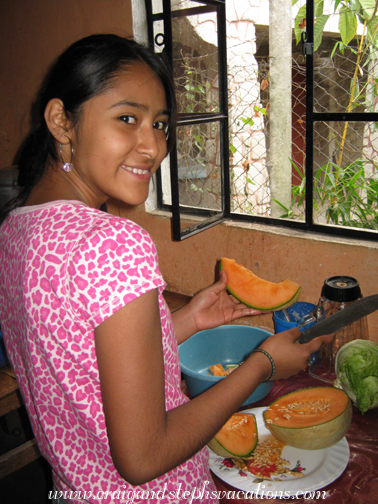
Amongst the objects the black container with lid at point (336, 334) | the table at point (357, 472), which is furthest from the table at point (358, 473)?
the black container with lid at point (336, 334)

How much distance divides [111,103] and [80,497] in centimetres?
65

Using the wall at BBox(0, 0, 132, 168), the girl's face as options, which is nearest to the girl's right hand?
→ the girl's face

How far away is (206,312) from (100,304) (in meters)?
0.67

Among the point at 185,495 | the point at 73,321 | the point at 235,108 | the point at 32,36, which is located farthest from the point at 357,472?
the point at 32,36

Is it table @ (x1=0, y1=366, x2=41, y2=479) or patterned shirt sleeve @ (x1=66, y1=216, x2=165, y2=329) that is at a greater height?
patterned shirt sleeve @ (x1=66, y1=216, x2=165, y2=329)

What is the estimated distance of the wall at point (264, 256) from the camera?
1.45m

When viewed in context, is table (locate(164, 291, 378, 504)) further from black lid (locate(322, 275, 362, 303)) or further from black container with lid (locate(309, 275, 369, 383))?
black lid (locate(322, 275, 362, 303))

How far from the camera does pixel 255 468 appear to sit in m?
0.96

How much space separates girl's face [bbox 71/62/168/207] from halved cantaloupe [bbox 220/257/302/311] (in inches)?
25.1

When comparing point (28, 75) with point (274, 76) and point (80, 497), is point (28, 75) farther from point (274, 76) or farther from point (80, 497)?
point (80, 497)

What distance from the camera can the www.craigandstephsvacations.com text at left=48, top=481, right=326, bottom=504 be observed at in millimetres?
690

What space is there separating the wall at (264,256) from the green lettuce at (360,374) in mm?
328

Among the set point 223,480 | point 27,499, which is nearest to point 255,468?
point 223,480

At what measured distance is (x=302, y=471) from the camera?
37.2 inches
